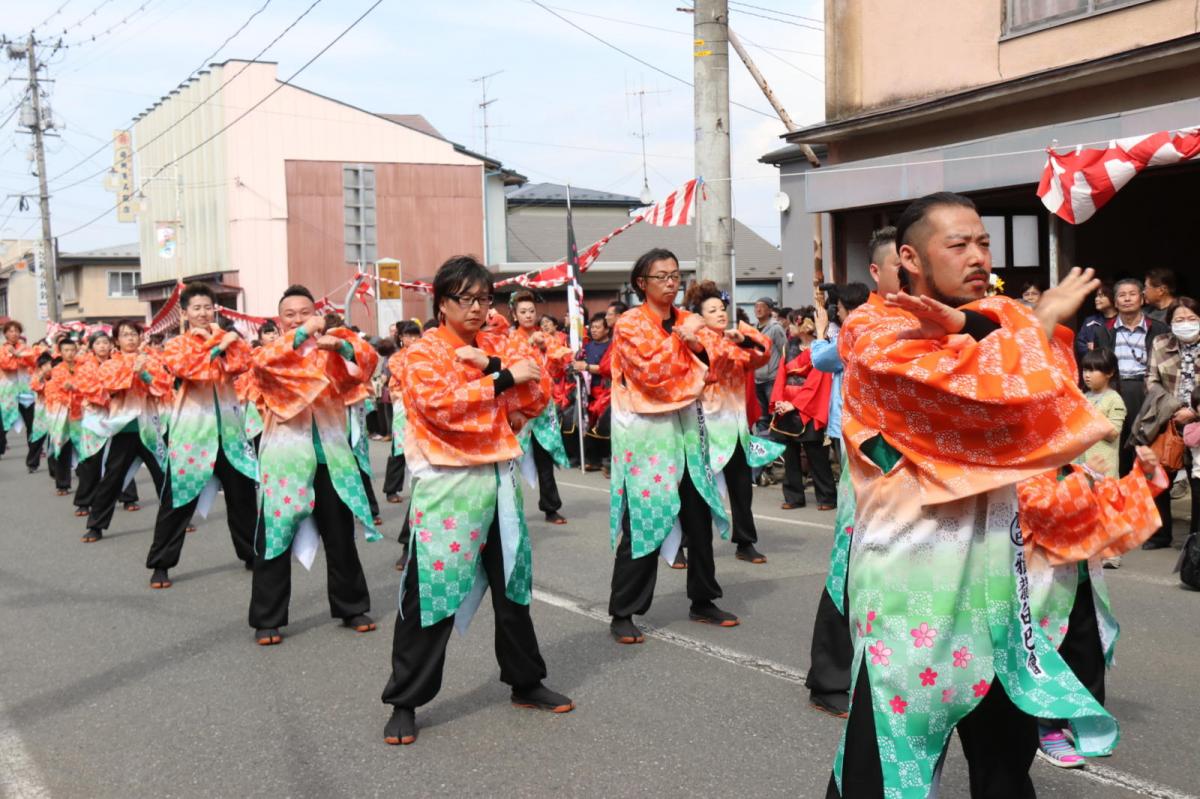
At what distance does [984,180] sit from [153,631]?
8705 mm

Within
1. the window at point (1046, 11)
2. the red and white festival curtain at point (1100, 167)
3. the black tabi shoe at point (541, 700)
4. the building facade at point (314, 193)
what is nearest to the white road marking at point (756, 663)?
the black tabi shoe at point (541, 700)

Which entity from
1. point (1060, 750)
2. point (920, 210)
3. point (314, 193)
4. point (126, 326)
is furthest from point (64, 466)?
point (314, 193)

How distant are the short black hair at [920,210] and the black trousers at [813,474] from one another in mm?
7549

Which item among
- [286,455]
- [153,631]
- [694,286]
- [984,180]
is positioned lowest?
[153,631]

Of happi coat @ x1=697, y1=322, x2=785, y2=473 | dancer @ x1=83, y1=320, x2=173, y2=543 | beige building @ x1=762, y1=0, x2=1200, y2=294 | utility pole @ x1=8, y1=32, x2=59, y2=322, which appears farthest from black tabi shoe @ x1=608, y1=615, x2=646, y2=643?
utility pole @ x1=8, y1=32, x2=59, y2=322

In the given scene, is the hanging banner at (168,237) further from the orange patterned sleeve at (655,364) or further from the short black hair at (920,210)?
the short black hair at (920,210)

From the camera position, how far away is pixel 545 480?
33.5 feet

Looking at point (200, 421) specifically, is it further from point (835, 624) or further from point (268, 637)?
point (835, 624)

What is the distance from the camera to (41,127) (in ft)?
114

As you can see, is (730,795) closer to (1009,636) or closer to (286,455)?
(1009,636)

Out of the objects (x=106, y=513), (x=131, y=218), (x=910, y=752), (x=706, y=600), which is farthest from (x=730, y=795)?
(x=131, y=218)

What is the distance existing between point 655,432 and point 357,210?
29.4 m

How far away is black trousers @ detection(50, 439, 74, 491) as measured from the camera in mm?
13570

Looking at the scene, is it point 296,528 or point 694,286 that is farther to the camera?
point 694,286
